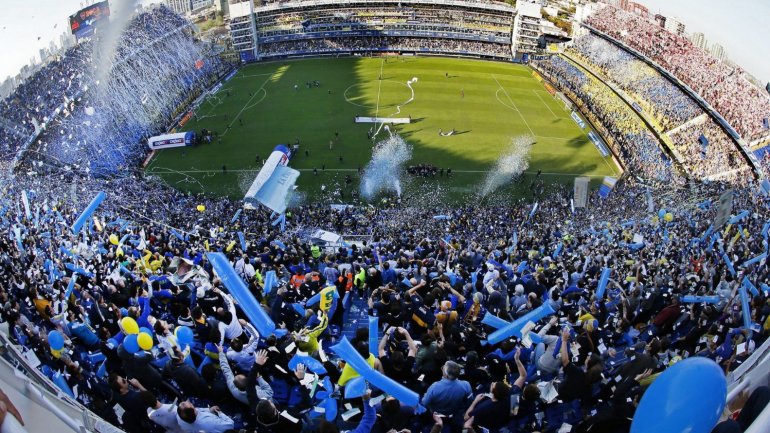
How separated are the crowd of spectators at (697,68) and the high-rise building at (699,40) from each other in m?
0.48

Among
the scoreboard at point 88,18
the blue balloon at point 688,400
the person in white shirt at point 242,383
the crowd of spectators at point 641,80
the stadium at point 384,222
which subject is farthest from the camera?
the scoreboard at point 88,18

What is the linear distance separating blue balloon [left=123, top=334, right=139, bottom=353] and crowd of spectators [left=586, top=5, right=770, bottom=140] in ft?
122

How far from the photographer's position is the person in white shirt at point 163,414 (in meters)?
6.41

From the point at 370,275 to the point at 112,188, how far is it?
920 inches

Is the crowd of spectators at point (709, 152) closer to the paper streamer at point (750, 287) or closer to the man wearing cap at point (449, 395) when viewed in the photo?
the paper streamer at point (750, 287)

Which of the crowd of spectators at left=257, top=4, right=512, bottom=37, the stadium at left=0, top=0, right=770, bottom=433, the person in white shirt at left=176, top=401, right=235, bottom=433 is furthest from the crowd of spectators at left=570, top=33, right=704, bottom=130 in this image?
the person in white shirt at left=176, top=401, right=235, bottom=433

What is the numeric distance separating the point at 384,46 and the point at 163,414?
187 feet

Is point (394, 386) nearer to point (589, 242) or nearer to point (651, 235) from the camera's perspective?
point (589, 242)

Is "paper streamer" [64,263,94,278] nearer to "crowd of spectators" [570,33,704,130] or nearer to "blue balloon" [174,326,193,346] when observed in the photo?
"blue balloon" [174,326,193,346]

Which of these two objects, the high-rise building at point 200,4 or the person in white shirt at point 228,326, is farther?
the high-rise building at point 200,4

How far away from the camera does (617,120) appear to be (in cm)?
4078

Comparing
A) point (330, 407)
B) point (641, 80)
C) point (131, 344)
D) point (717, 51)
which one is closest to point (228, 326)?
point (131, 344)

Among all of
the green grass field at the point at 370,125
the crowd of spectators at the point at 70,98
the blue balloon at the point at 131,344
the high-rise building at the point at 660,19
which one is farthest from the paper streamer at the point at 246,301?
the high-rise building at the point at 660,19

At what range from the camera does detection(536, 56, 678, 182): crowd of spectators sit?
3503cm
